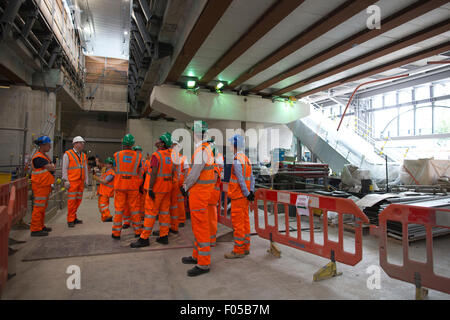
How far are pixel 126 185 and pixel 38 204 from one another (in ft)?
6.61

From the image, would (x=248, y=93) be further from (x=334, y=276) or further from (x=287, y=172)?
(x=334, y=276)

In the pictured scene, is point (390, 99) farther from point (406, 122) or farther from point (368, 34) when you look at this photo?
point (368, 34)

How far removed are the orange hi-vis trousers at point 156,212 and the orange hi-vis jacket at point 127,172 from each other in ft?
1.69

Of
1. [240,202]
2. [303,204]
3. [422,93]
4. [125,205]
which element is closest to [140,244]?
[125,205]

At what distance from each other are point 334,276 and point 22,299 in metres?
3.89

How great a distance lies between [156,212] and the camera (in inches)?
193

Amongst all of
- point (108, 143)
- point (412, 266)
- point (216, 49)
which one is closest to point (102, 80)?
point (108, 143)

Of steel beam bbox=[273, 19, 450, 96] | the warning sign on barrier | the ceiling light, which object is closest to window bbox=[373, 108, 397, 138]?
steel beam bbox=[273, 19, 450, 96]

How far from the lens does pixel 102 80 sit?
22094mm

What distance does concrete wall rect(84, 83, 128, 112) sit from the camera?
20.8 metres

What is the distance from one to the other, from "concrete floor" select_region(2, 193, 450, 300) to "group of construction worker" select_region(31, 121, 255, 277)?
1.08ft

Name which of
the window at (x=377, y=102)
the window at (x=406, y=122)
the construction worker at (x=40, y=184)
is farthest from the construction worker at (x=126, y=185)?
the window at (x=377, y=102)

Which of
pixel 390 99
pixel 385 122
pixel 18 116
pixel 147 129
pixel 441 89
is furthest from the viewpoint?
pixel 385 122

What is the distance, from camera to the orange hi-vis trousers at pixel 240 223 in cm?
446
